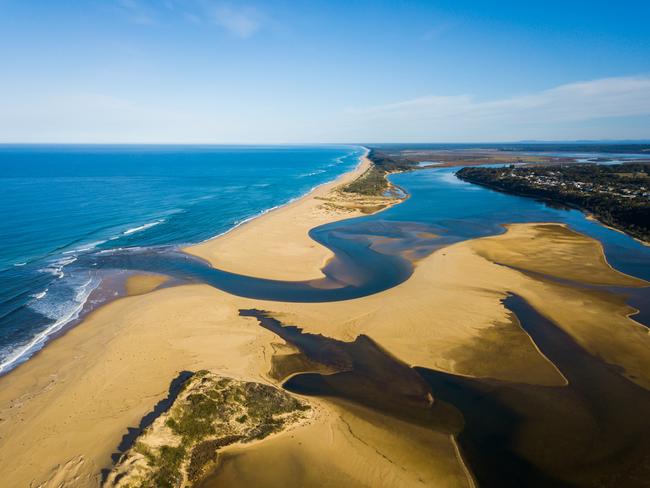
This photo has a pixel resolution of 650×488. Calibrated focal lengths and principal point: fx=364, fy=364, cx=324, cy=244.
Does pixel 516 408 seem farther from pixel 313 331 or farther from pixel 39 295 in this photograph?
pixel 39 295

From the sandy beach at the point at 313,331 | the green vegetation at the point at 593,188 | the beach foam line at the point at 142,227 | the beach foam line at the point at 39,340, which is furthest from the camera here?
the green vegetation at the point at 593,188

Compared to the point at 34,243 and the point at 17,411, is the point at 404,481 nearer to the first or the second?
the point at 17,411

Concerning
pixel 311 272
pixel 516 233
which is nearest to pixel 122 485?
pixel 311 272

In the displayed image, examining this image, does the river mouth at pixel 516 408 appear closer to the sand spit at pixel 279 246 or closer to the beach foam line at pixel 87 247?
the sand spit at pixel 279 246

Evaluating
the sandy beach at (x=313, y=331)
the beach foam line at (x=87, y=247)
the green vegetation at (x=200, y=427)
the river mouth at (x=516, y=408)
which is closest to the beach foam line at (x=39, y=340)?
the sandy beach at (x=313, y=331)

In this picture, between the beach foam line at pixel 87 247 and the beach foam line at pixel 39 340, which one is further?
the beach foam line at pixel 87 247

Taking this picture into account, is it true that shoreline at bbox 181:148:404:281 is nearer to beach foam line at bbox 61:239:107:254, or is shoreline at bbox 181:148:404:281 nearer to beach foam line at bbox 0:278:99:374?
beach foam line at bbox 61:239:107:254

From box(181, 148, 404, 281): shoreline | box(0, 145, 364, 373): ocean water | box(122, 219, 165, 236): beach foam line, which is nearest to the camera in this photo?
box(0, 145, 364, 373): ocean water

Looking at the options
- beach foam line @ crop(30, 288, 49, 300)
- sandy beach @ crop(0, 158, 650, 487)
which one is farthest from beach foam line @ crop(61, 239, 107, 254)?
sandy beach @ crop(0, 158, 650, 487)
